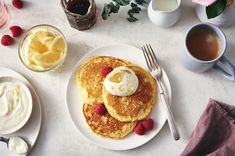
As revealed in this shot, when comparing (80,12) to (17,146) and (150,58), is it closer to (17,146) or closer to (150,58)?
(150,58)

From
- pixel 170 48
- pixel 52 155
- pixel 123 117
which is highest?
pixel 170 48

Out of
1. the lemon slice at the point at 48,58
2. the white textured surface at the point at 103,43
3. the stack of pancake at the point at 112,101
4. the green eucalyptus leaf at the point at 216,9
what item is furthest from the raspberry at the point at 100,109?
the green eucalyptus leaf at the point at 216,9

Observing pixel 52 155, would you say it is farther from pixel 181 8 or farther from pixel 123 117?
pixel 181 8

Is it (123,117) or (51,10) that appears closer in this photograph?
(123,117)

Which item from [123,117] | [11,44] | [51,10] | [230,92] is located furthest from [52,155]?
[230,92]

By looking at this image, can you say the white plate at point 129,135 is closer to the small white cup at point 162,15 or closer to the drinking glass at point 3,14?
the small white cup at point 162,15

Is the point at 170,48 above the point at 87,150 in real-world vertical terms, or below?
above
